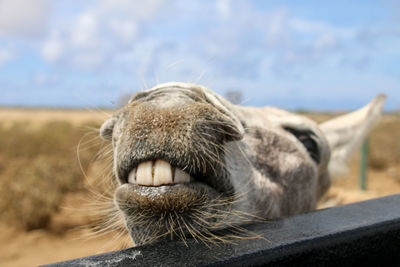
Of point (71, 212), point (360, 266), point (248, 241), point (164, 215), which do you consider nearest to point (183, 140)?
point (164, 215)

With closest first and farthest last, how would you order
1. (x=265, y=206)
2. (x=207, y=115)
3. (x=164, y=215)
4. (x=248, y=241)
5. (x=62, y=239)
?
(x=248, y=241) → (x=164, y=215) → (x=207, y=115) → (x=265, y=206) → (x=62, y=239)

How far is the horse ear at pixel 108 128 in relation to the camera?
1.95 metres

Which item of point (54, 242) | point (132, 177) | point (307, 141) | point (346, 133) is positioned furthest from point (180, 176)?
point (54, 242)

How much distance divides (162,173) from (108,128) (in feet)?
1.99

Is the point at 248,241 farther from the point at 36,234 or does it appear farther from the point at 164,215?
the point at 36,234

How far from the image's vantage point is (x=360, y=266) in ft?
4.37

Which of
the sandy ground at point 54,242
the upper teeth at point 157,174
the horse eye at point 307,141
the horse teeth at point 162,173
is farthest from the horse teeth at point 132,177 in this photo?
the sandy ground at point 54,242

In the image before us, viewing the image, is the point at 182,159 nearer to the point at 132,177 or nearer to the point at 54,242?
the point at 132,177

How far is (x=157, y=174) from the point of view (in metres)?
1.52

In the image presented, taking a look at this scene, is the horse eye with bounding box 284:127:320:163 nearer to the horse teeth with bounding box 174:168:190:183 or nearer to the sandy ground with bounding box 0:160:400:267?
the horse teeth with bounding box 174:168:190:183

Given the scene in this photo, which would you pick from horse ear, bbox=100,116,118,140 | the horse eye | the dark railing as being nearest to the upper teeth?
the dark railing

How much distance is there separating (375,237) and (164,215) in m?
0.81

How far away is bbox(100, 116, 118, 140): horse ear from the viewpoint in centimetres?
195

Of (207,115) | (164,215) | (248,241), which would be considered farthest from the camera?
(207,115)
